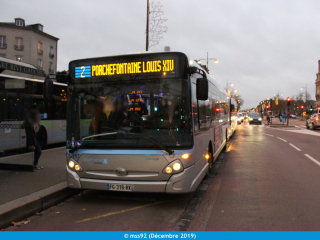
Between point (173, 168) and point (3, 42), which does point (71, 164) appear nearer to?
point (173, 168)

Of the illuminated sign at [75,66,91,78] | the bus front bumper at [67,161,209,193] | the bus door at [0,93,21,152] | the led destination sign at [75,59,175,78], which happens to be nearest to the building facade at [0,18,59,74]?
the bus door at [0,93,21,152]

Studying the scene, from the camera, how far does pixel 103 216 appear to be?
5.02 m

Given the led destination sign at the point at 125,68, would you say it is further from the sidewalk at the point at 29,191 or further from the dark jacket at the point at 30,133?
the dark jacket at the point at 30,133

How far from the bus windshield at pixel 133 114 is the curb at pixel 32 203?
1.22 m

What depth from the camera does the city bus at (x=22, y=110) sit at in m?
9.99

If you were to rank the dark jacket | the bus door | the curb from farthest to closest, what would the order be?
the bus door → the dark jacket → the curb

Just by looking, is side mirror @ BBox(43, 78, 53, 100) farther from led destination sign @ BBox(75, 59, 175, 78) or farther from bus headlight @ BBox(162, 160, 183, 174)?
bus headlight @ BBox(162, 160, 183, 174)

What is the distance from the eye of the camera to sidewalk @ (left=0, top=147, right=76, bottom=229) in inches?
191

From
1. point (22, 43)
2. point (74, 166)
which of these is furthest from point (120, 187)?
point (22, 43)

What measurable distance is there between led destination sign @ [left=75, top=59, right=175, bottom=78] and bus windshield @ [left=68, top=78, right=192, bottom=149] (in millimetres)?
182

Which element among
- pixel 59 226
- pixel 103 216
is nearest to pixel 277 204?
pixel 103 216

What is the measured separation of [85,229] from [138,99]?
2396mm

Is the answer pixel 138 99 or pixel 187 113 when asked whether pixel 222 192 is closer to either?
pixel 187 113

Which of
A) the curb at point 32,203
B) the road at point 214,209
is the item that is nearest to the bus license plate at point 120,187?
the road at point 214,209
